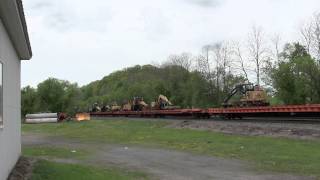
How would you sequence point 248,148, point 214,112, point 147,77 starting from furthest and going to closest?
point 147,77, point 214,112, point 248,148

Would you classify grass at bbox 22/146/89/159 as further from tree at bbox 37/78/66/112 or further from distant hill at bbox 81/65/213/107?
tree at bbox 37/78/66/112

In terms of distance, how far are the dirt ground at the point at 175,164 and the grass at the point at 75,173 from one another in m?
0.83

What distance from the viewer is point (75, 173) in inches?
623

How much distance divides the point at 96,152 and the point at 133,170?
7281 mm

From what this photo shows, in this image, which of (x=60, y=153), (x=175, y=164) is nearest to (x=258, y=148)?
(x=175, y=164)

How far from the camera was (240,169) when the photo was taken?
17.6 meters

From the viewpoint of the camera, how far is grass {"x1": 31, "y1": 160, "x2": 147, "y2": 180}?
49.0ft

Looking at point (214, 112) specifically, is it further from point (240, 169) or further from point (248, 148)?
point (240, 169)

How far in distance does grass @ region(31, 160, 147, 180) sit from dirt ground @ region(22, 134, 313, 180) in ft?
2.71

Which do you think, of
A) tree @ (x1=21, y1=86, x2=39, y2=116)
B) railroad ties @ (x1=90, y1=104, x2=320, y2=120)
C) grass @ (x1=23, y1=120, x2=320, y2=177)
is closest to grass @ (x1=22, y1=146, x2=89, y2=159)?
grass @ (x1=23, y1=120, x2=320, y2=177)

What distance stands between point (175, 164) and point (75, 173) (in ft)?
14.7

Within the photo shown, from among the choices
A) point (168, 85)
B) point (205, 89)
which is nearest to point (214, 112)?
point (205, 89)

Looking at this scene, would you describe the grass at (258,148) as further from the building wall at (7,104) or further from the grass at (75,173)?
the building wall at (7,104)

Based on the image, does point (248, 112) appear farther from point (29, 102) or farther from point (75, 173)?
point (29, 102)
